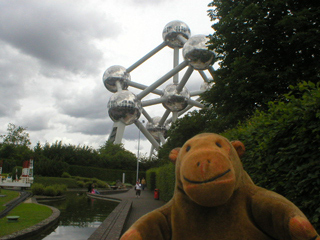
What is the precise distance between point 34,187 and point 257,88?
1471 centimetres

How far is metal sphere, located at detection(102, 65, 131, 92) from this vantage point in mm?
32156

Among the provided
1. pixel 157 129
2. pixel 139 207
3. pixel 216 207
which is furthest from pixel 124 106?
pixel 216 207

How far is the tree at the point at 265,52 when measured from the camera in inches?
359

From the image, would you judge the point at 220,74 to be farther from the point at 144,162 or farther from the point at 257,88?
the point at 144,162

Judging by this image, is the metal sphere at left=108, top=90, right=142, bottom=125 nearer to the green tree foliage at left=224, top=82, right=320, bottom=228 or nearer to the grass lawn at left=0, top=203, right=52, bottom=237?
the grass lawn at left=0, top=203, right=52, bottom=237

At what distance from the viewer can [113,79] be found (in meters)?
32.3

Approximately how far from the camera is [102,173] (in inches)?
1762

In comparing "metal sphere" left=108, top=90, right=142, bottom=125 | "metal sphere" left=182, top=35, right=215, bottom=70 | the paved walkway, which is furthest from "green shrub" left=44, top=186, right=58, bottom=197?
"metal sphere" left=182, top=35, right=215, bottom=70

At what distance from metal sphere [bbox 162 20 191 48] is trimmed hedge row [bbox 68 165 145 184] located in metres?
21.8

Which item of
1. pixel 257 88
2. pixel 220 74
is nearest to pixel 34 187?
pixel 220 74

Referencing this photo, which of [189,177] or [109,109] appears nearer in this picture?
[189,177]

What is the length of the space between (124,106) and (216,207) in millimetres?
26756

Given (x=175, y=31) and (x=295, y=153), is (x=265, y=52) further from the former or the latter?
(x=175, y=31)

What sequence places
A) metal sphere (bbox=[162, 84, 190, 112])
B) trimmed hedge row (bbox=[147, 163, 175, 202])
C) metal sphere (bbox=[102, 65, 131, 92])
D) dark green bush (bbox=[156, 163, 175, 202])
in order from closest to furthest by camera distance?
1. dark green bush (bbox=[156, 163, 175, 202])
2. trimmed hedge row (bbox=[147, 163, 175, 202])
3. metal sphere (bbox=[162, 84, 190, 112])
4. metal sphere (bbox=[102, 65, 131, 92])
